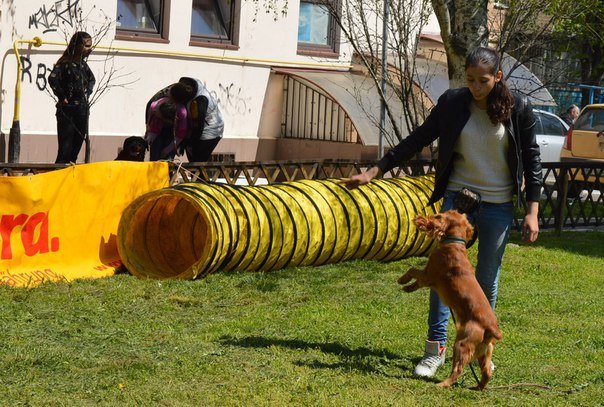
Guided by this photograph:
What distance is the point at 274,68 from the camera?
19.6 metres

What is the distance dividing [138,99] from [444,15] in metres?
6.14

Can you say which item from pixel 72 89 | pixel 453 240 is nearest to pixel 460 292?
pixel 453 240

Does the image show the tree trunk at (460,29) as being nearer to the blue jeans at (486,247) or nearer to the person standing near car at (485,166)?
the person standing near car at (485,166)

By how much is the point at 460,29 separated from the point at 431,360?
22.1ft

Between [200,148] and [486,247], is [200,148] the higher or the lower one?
the higher one

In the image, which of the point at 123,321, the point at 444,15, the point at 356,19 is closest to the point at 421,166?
the point at 444,15

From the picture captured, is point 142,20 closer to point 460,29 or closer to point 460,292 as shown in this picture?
point 460,29

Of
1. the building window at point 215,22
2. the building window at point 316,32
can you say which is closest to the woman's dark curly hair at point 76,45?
the building window at point 215,22

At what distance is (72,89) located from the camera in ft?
43.0

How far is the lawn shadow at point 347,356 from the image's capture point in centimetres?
679

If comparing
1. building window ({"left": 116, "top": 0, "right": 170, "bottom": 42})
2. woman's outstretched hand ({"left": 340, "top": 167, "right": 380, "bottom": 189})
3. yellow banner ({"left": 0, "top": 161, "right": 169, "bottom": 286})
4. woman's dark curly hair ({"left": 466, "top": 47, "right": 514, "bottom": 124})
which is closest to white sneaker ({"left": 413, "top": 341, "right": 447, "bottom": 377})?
woman's outstretched hand ({"left": 340, "top": 167, "right": 380, "bottom": 189})

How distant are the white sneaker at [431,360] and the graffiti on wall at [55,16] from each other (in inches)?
408

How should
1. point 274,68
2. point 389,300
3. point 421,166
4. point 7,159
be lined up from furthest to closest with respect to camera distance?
point 274,68, point 7,159, point 421,166, point 389,300

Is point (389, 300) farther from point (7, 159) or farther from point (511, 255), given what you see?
point (7, 159)
